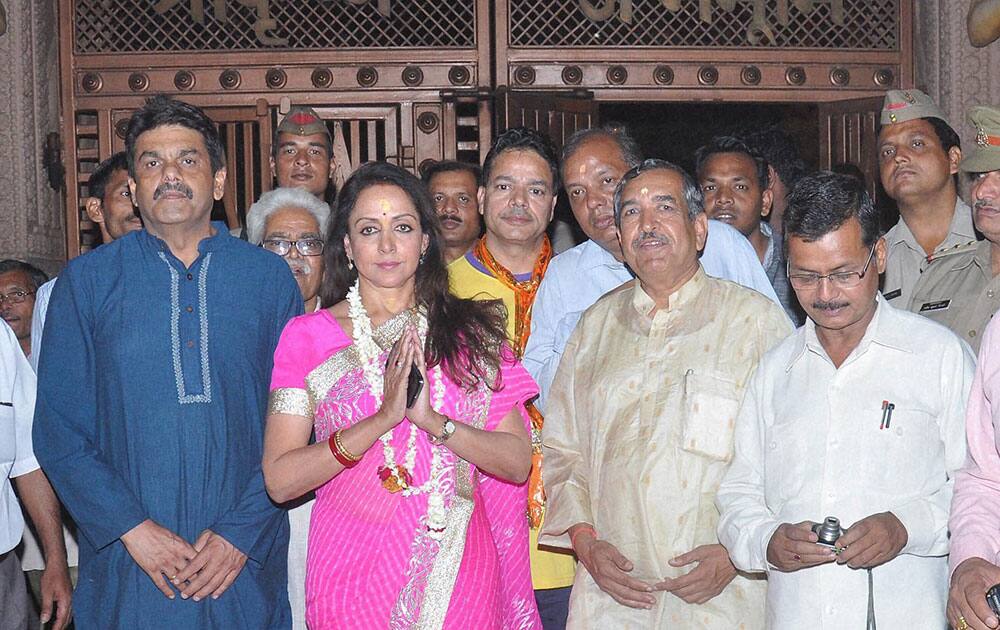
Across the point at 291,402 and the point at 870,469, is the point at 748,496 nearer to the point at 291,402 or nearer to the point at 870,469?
the point at 870,469

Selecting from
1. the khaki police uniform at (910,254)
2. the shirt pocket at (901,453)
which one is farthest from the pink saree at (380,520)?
the khaki police uniform at (910,254)

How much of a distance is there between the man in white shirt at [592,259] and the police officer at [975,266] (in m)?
0.54

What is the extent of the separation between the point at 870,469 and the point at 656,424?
1.79 feet

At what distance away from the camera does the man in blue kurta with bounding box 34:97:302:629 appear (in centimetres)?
294

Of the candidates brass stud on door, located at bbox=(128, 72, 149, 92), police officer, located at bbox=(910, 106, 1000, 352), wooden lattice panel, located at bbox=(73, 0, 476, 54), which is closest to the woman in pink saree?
police officer, located at bbox=(910, 106, 1000, 352)

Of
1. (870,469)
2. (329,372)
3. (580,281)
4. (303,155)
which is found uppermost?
(303,155)

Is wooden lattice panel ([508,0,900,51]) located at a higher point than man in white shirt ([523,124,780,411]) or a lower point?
higher

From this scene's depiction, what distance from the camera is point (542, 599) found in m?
3.49

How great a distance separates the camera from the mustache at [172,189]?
3096 millimetres

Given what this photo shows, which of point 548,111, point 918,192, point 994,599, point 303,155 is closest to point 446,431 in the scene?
point 994,599

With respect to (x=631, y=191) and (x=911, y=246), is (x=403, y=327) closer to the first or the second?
(x=631, y=191)

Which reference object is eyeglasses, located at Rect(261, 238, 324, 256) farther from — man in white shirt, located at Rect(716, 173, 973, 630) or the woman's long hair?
man in white shirt, located at Rect(716, 173, 973, 630)

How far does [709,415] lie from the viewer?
301 centimetres

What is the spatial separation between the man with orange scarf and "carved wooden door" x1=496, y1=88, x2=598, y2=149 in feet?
7.90
